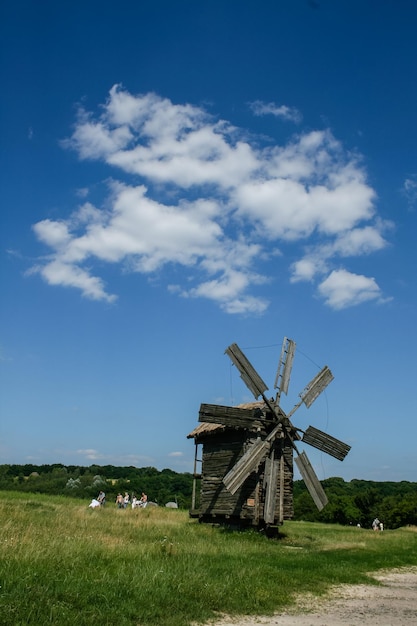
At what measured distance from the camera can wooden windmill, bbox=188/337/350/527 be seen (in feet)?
65.0

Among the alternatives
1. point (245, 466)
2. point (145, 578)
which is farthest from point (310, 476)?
point (145, 578)

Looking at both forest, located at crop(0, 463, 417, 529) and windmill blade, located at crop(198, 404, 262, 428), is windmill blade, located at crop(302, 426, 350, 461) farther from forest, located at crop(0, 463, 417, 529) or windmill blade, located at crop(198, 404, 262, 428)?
forest, located at crop(0, 463, 417, 529)

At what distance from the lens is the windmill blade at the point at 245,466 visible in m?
19.0

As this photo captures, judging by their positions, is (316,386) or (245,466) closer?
(245,466)

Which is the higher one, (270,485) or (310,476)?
(310,476)

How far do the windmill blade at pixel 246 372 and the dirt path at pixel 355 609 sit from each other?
382 inches

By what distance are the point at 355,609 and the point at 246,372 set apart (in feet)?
41.6

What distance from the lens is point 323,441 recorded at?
832 inches

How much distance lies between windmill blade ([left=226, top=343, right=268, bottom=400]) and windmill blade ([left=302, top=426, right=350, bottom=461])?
8.38 feet

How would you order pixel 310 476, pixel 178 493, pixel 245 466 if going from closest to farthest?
pixel 245 466 → pixel 310 476 → pixel 178 493

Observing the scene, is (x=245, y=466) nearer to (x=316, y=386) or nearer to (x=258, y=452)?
(x=258, y=452)

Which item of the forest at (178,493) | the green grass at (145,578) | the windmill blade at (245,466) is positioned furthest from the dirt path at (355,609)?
the forest at (178,493)

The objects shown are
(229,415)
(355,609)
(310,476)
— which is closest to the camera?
(355,609)

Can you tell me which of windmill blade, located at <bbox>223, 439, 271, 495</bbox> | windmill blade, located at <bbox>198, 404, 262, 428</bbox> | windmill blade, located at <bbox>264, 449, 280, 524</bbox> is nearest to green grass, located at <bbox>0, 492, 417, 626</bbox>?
windmill blade, located at <bbox>223, 439, 271, 495</bbox>
